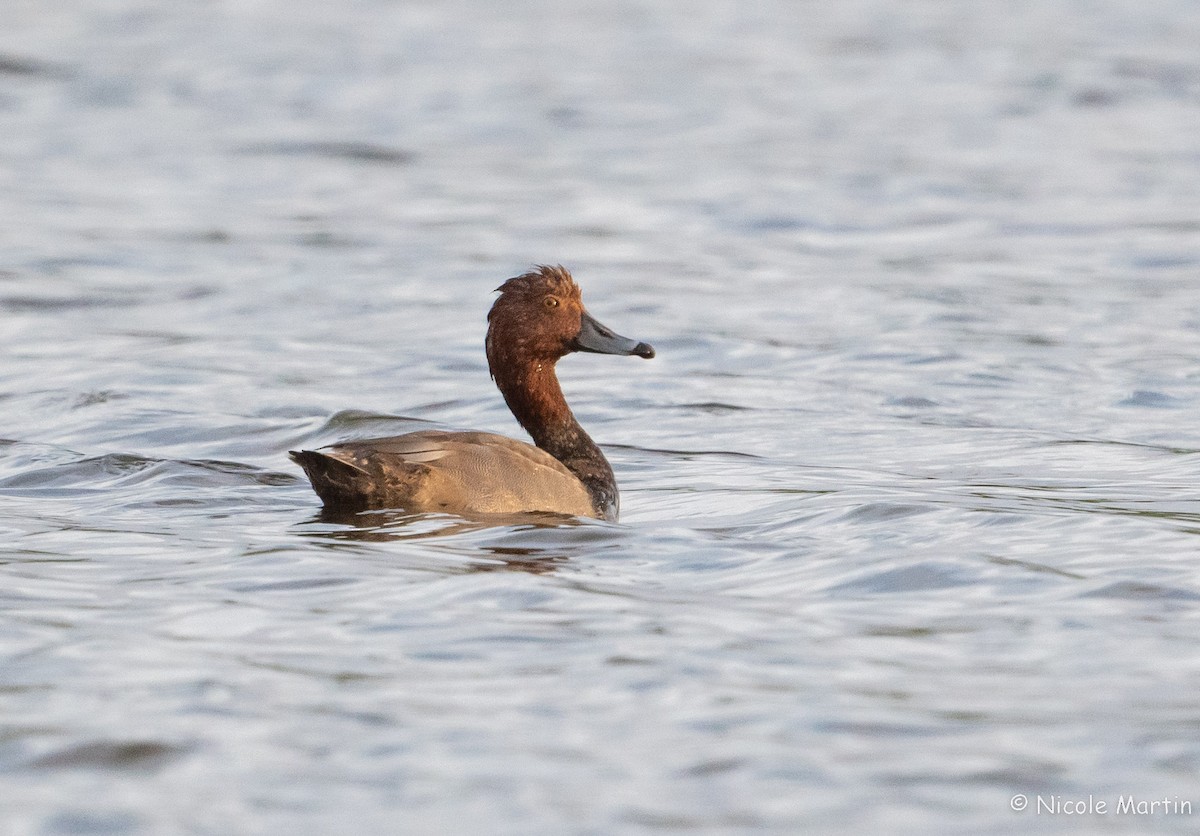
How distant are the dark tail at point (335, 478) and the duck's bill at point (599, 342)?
4.97 ft

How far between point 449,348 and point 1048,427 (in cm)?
451

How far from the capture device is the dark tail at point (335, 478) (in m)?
8.23

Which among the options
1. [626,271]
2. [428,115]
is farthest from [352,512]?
[428,115]

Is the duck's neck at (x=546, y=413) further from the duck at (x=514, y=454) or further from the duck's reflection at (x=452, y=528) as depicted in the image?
the duck's reflection at (x=452, y=528)

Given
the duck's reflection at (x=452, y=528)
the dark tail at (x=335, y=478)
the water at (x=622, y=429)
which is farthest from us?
the dark tail at (x=335, y=478)

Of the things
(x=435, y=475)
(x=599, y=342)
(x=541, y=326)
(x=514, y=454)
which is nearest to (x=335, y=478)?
(x=435, y=475)

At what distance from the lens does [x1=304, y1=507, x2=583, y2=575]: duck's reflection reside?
7.88 m

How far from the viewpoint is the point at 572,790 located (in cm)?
537

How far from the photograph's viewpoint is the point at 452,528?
827 cm

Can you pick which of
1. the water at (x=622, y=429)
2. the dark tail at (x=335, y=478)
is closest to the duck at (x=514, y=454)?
the dark tail at (x=335, y=478)

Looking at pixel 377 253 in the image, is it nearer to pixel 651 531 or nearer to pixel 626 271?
pixel 626 271

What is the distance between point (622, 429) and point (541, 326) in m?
2.45

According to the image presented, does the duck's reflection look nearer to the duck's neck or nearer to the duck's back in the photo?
the duck's back

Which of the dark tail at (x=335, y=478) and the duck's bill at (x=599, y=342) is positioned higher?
the duck's bill at (x=599, y=342)
